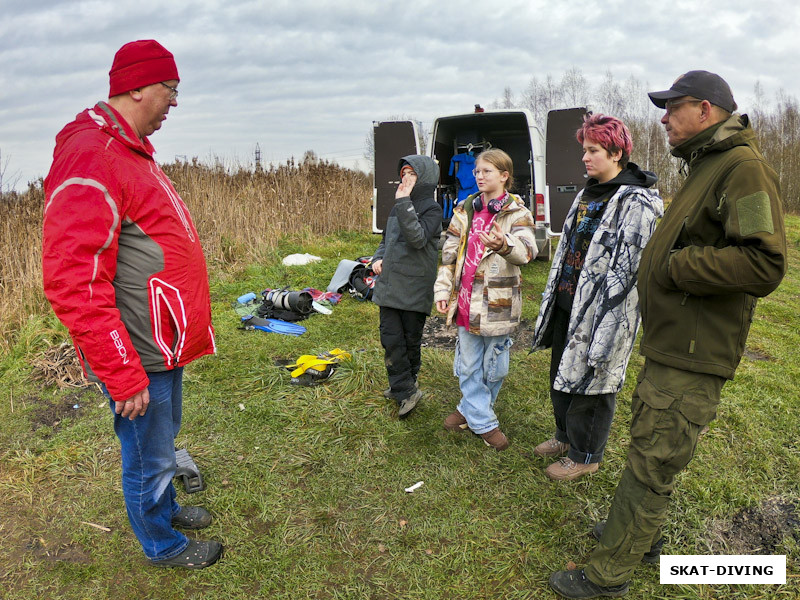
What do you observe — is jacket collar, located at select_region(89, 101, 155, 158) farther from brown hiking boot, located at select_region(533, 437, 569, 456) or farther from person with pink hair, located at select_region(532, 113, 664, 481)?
brown hiking boot, located at select_region(533, 437, 569, 456)

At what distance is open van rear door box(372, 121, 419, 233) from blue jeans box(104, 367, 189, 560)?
5885 millimetres

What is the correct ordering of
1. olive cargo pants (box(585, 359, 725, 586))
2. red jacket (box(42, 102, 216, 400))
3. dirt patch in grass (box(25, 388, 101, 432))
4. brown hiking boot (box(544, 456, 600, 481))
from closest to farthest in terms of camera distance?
red jacket (box(42, 102, 216, 400)) < olive cargo pants (box(585, 359, 725, 586)) < brown hiking boot (box(544, 456, 600, 481)) < dirt patch in grass (box(25, 388, 101, 432))

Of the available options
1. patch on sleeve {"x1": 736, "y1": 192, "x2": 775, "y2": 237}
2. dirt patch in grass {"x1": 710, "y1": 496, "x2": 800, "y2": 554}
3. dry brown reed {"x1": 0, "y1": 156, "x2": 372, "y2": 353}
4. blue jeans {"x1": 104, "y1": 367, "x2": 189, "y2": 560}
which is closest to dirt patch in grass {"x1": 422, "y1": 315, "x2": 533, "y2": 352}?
dirt patch in grass {"x1": 710, "y1": 496, "x2": 800, "y2": 554}

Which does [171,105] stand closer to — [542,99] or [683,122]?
[683,122]

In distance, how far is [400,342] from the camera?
135 inches

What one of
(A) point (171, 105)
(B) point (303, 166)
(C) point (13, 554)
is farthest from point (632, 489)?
(B) point (303, 166)

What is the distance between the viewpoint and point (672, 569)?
2.25 m

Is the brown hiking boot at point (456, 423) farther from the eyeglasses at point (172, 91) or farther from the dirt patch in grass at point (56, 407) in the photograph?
the dirt patch in grass at point (56, 407)

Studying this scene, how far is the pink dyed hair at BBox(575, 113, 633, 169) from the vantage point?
2451 mm

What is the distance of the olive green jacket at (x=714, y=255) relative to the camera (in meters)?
1.59

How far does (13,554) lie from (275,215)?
791 cm

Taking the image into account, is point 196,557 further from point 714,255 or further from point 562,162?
point 562,162

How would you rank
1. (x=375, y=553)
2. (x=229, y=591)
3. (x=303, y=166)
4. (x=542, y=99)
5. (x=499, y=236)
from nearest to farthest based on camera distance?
(x=229, y=591) → (x=375, y=553) → (x=499, y=236) → (x=303, y=166) → (x=542, y=99)

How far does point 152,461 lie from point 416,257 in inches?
75.3
